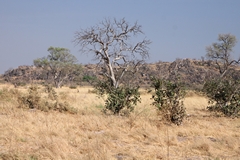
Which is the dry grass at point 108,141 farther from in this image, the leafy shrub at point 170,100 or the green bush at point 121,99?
the green bush at point 121,99

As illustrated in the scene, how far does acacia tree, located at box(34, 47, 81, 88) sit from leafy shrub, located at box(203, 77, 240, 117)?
36663 millimetres

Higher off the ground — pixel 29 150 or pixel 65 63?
pixel 65 63

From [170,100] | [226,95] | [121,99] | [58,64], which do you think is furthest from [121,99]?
[58,64]

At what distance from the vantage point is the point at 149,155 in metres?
6.03

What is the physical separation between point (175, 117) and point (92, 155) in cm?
586

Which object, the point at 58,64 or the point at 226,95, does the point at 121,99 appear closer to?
the point at 226,95

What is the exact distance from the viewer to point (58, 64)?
165 ft

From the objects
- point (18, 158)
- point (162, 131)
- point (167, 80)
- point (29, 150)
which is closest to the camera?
point (18, 158)

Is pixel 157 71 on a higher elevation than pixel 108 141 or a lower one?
higher

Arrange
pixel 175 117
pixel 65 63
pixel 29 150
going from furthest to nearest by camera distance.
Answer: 1. pixel 65 63
2. pixel 175 117
3. pixel 29 150

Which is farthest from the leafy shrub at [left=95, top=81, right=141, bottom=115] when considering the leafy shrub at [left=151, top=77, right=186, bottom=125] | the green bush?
the leafy shrub at [left=151, top=77, right=186, bottom=125]

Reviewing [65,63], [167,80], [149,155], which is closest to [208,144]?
[149,155]

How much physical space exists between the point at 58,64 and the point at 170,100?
134 ft

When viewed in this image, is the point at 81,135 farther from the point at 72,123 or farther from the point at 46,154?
the point at 46,154
